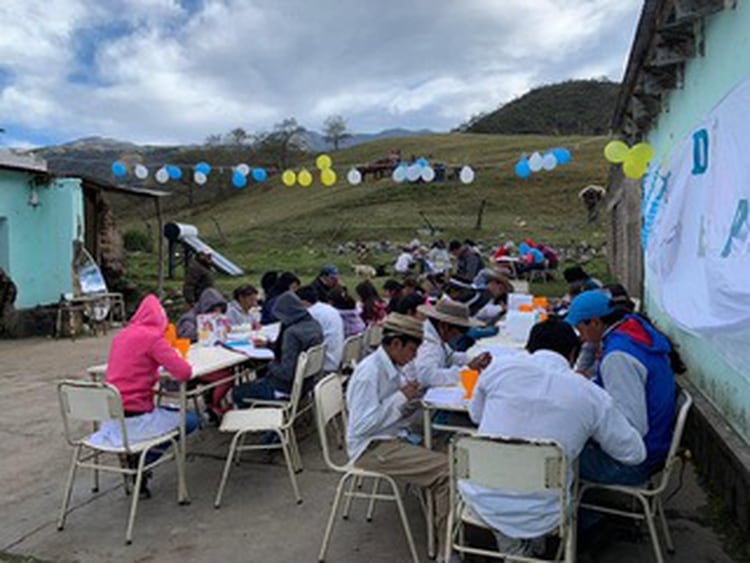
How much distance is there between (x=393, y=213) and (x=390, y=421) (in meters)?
32.6

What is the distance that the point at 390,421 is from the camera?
11.4ft

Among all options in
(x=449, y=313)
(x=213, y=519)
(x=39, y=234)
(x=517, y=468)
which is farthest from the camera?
(x=39, y=234)

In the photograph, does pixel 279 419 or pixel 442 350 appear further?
pixel 279 419

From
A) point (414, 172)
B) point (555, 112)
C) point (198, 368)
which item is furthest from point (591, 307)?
point (555, 112)

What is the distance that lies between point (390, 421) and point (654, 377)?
1.34m

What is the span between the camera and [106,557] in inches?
139

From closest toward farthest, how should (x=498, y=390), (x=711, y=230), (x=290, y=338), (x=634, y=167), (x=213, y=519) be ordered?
(x=498, y=390)
(x=711, y=230)
(x=213, y=519)
(x=290, y=338)
(x=634, y=167)

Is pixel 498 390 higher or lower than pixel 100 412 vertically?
higher

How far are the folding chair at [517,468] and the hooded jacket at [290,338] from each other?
7.59ft

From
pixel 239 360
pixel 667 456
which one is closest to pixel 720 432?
pixel 667 456

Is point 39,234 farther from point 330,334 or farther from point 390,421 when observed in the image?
point 390,421

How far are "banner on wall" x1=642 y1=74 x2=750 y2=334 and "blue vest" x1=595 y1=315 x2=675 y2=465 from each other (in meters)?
0.17

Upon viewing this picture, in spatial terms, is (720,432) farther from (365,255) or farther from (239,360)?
(365,255)

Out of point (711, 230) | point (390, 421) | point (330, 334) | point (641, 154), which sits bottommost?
Answer: point (390, 421)
